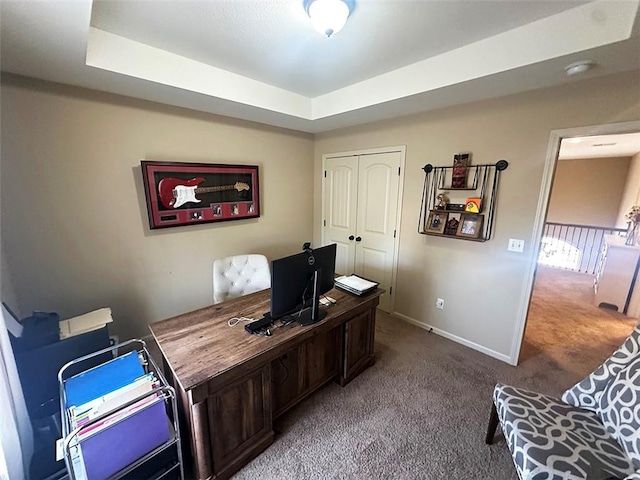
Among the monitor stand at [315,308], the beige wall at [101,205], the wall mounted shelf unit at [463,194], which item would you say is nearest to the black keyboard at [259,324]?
the monitor stand at [315,308]

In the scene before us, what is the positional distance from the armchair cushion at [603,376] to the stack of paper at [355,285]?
134cm

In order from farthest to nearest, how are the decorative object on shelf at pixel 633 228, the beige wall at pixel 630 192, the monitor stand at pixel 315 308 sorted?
1. the beige wall at pixel 630 192
2. the decorative object on shelf at pixel 633 228
3. the monitor stand at pixel 315 308

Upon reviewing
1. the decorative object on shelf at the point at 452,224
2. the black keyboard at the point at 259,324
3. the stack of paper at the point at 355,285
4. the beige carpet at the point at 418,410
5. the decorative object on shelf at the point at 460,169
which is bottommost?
the beige carpet at the point at 418,410

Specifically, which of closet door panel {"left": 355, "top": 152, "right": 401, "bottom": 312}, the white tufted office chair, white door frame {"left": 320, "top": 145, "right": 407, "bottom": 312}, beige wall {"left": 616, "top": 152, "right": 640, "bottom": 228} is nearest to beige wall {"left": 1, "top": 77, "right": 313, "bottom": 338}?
the white tufted office chair

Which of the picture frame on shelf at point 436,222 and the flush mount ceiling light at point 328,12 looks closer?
the flush mount ceiling light at point 328,12

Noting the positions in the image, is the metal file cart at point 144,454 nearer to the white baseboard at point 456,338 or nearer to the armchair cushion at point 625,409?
the armchair cushion at point 625,409

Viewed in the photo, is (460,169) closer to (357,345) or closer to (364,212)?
(364,212)

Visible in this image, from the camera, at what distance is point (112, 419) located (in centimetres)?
111

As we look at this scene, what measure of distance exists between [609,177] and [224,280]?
820 cm

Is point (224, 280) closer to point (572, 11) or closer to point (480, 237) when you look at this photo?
point (480, 237)

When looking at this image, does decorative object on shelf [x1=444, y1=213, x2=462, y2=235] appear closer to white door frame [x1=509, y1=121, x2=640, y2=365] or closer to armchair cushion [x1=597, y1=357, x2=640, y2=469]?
white door frame [x1=509, y1=121, x2=640, y2=365]

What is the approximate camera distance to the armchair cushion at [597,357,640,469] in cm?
115

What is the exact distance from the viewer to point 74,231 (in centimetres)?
214

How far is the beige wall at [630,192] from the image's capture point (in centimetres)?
466
